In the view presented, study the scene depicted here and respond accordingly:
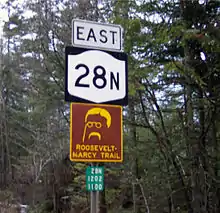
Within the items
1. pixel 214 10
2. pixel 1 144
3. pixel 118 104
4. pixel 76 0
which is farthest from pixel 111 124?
pixel 1 144

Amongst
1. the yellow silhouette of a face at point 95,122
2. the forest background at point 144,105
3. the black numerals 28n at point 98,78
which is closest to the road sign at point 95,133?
the yellow silhouette of a face at point 95,122

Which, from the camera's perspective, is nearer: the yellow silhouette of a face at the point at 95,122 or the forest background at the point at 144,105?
the yellow silhouette of a face at the point at 95,122

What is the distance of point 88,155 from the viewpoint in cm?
202

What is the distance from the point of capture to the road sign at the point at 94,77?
2119 mm

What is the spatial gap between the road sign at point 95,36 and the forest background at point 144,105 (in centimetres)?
235

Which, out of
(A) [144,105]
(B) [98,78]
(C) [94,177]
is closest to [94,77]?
(B) [98,78]

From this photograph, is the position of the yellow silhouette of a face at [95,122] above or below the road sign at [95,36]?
below

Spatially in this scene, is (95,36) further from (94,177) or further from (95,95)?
(94,177)

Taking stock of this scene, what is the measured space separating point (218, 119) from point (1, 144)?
1973 cm

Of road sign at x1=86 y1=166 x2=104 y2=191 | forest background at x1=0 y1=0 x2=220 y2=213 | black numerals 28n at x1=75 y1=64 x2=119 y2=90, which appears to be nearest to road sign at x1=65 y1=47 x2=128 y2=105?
black numerals 28n at x1=75 y1=64 x2=119 y2=90

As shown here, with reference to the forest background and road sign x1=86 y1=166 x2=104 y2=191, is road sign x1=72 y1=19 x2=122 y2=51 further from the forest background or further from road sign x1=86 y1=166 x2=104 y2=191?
the forest background

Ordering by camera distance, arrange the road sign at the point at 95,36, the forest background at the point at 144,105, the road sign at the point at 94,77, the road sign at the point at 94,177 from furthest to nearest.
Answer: the forest background at the point at 144,105
the road sign at the point at 95,36
the road sign at the point at 94,77
the road sign at the point at 94,177

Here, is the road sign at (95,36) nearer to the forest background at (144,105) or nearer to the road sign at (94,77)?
the road sign at (94,77)

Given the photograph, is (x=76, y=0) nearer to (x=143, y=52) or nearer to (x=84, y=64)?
(x=143, y=52)
